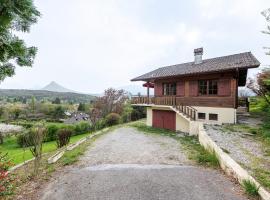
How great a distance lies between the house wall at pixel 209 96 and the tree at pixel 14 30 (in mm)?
14087

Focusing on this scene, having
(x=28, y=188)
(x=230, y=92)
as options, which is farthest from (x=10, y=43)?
(x=230, y=92)

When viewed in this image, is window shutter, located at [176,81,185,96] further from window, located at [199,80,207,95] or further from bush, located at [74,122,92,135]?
bush, located at [74,122,92,135]

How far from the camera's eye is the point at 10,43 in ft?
9.36

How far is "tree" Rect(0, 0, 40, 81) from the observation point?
8.96 feet

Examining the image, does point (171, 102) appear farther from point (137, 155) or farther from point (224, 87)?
point (137, 155)

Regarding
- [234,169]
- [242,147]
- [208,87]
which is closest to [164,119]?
Answer: [208,87]

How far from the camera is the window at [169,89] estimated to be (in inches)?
715

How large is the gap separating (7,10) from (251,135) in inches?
486

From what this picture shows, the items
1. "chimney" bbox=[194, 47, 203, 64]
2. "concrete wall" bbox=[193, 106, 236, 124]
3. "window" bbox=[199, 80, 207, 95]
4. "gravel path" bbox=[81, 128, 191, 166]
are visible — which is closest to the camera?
"gravel path" bbox=[81, 128, 191, 166]

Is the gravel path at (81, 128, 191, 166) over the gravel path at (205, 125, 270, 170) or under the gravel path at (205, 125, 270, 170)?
under

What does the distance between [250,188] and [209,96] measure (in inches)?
443

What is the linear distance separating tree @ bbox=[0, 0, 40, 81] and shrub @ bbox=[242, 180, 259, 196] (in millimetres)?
5667

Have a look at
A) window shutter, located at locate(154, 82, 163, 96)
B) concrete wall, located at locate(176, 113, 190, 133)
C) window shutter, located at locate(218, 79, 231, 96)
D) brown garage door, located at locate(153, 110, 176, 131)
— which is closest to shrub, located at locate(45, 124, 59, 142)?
brown garage door, located at locate(153, 110, 176, 131)

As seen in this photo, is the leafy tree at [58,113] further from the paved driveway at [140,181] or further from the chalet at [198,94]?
the paved driveway at [140,181]
